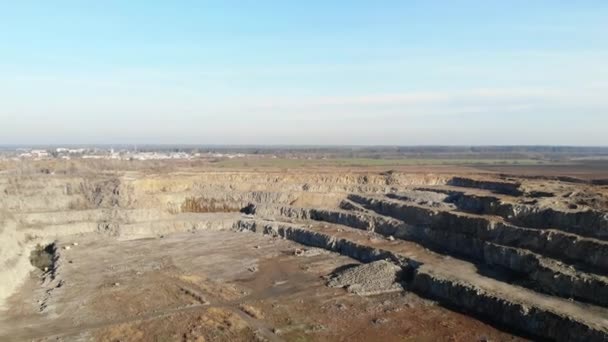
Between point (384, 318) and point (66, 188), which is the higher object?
point (66, 188)

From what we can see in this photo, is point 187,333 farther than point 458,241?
No

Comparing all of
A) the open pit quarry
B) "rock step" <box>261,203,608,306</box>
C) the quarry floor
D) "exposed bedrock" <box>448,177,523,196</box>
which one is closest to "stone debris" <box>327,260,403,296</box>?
the open pit quarry

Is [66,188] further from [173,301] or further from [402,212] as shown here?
[402,212]

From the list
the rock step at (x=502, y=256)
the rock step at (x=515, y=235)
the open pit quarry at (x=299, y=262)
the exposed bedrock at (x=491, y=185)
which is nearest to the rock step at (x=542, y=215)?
the open pit quarry at (x=299, y=262)

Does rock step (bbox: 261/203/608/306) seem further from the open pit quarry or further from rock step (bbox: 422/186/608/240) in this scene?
rock step (bbox: 422/186/608/240)

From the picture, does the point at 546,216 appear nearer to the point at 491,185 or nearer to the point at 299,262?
the point at 299,262

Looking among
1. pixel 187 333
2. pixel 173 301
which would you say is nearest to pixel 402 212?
pixel 173 301
